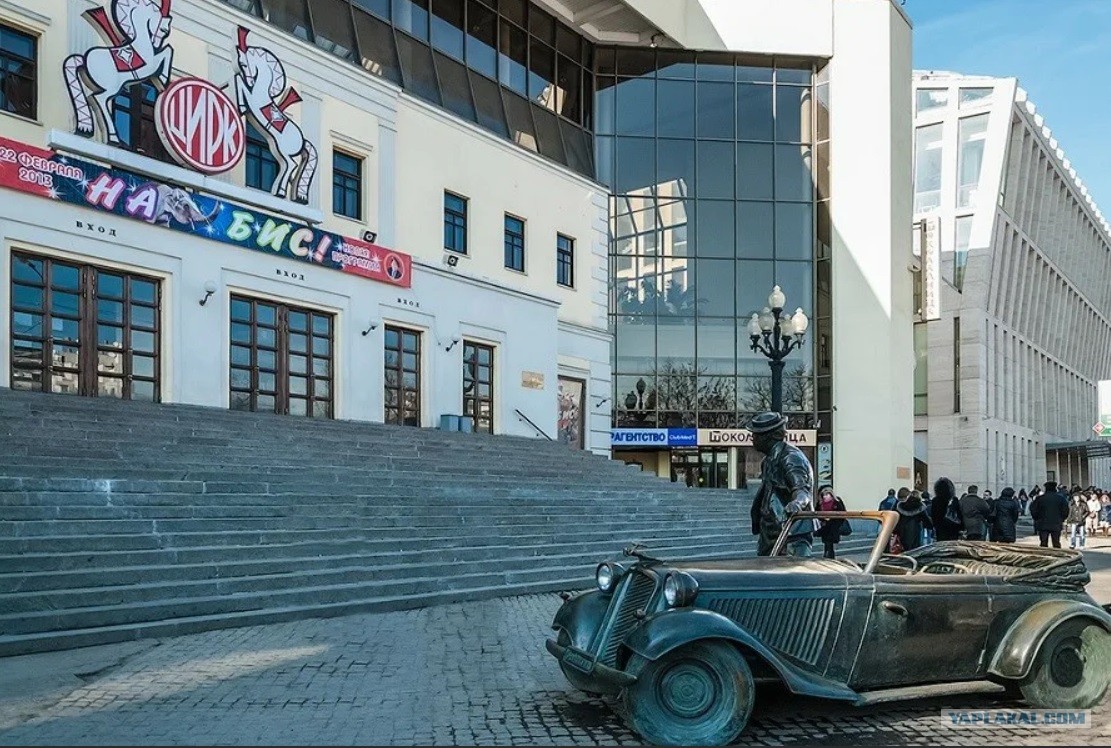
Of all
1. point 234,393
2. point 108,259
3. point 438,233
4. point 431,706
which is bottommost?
point 431,706

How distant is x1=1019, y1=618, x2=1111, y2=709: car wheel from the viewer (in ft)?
19.9

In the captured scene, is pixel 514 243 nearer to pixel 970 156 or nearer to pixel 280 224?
pixel 280 224

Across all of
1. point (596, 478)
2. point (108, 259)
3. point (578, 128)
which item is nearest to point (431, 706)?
point (108, 259)

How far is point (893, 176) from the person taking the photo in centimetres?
3425

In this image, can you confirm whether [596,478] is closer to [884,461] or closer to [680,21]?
[884,461]

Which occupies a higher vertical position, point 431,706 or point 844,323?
point 844,323

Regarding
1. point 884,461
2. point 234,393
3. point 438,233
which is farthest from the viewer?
point 884,461

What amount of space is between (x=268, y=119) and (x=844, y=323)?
72.8ft

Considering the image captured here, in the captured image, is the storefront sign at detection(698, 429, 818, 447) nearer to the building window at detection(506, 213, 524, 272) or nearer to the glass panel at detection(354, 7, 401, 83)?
the building window at detection(506, 213, 524, 272)

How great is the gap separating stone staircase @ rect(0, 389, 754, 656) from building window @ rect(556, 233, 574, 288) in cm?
915

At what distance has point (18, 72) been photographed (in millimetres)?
15070

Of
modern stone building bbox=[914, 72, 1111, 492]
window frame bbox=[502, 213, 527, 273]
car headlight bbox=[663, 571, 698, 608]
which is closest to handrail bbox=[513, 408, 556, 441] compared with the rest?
window frame bbox=[502, 213, 527, 273]

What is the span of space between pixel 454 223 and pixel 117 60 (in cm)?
922

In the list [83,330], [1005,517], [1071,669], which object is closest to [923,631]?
[1071,669]
